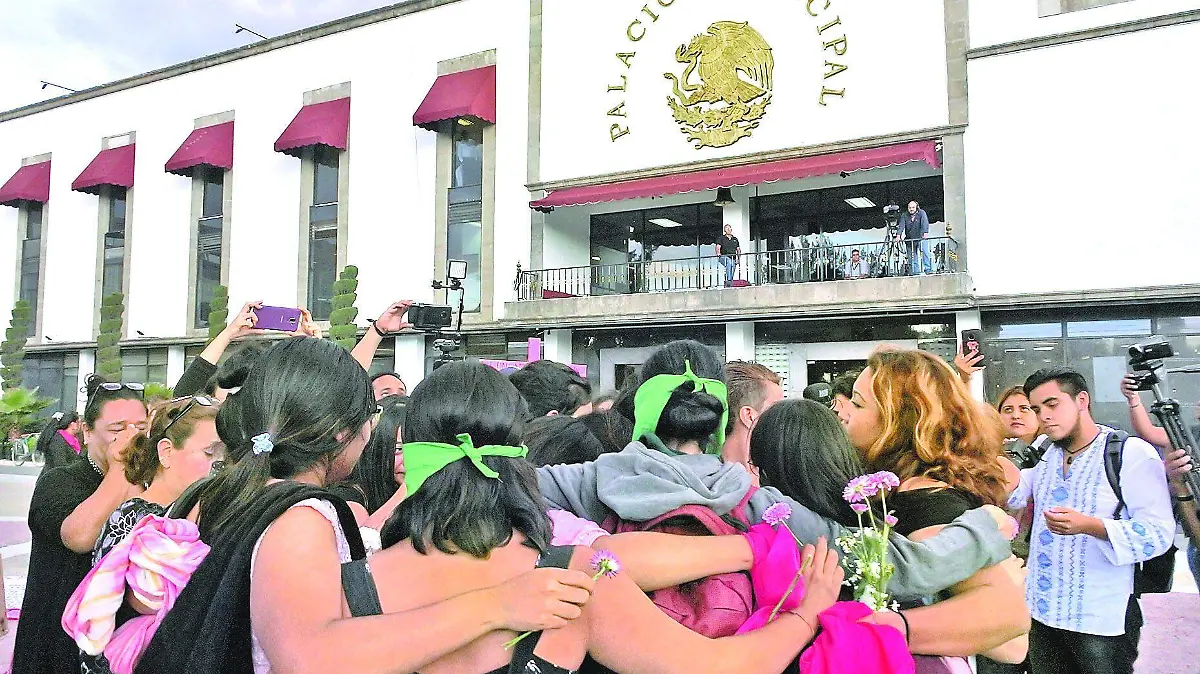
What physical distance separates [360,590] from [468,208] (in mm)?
18620

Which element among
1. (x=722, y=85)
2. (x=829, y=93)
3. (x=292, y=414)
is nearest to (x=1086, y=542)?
(x=292, y=414)

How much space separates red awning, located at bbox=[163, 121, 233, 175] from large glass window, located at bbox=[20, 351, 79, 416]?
710cm

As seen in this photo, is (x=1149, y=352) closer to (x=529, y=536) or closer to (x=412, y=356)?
(x=529, y=536)

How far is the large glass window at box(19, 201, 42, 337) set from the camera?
2670 cm

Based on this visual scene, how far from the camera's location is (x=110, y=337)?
73.5ft

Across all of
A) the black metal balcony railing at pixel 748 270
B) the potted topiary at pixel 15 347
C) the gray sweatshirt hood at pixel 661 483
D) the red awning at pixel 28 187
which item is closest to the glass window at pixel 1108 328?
the black metal balcony railing at pixel 748 270

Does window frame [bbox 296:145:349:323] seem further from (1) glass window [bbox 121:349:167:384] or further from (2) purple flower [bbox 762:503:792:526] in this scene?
(2) purple flower [bbox 762:503:792:526]

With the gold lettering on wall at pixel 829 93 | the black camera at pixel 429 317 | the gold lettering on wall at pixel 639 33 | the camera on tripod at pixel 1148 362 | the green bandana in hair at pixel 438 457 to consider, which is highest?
the gold lettering on wall at pixel 639 33

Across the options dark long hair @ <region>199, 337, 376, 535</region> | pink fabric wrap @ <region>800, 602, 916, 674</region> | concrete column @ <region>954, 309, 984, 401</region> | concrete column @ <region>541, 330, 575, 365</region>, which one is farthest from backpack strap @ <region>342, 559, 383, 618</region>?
concrete column @ <region>541, 330, 575, 365</region>

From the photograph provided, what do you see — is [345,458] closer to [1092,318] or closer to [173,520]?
[173,520]

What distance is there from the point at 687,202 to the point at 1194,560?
46.4 ft

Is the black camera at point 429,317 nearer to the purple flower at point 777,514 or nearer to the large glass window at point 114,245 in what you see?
the purple flower at point 777,514

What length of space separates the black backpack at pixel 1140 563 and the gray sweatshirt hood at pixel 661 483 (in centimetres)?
261

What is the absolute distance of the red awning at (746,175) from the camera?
48.5ft
